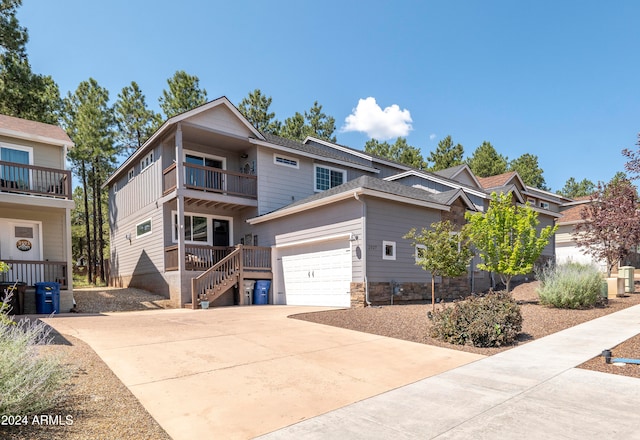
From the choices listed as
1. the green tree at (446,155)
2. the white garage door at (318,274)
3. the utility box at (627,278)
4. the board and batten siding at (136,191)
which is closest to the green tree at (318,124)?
the green tree at (446,155)

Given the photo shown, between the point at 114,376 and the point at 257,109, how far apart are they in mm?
30137

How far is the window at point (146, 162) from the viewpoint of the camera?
1719cm

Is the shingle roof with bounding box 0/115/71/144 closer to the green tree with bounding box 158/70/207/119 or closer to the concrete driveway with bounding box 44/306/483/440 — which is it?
the concrete driveway with bounding box 44/306/483/440

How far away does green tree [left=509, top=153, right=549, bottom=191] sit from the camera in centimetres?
4716

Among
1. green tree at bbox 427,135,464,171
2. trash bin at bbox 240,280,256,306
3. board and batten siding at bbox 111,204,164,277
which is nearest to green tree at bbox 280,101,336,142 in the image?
green tree at bbox 427,135,464,171

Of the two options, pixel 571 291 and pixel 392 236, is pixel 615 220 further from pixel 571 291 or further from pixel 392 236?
pixel 392 236

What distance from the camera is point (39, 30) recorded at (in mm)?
21234

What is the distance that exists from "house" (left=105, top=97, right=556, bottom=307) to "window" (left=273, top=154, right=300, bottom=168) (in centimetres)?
5

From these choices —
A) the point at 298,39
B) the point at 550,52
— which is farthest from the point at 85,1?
the point at 550,52

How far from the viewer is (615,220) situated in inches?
451

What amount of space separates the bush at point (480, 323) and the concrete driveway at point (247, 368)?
734 mm

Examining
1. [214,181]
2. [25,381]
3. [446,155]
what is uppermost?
[446,155]

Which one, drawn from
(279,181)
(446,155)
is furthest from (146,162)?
(446,155)

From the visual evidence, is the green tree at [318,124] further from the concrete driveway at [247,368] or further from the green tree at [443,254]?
the concrete driveway at [247,368]
